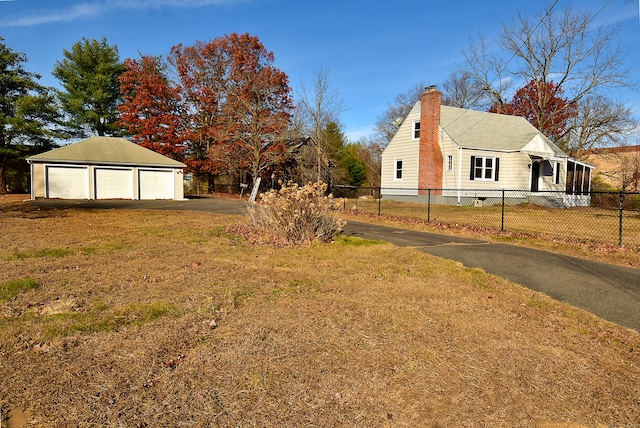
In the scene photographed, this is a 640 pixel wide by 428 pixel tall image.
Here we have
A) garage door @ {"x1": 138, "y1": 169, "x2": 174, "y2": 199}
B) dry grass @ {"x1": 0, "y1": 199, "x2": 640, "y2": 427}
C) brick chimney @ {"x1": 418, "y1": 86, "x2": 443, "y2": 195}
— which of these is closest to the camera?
dry grass @ {"x1": 0, "y1": 199, "x2": 640, "y2": 427}

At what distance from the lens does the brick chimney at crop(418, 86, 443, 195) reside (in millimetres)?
21578

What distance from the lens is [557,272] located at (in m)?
6.32

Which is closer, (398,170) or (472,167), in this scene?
(472,167)

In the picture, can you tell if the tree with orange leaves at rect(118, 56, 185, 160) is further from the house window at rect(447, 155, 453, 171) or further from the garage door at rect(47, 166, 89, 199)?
the house window at rect(447, 155, 453, 171)

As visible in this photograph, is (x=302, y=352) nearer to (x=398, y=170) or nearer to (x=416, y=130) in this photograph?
(x=416, y=130)

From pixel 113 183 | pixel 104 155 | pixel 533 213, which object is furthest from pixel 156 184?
pixel 533 213

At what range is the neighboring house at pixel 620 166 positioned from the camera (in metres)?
25.1

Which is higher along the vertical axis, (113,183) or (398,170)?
(398,170)

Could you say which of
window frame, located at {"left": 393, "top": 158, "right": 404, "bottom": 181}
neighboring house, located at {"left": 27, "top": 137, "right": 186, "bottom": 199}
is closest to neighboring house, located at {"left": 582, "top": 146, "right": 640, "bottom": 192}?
window frame, located at {"left": 393, "top": 158, "right": 404, "bottom": 181}

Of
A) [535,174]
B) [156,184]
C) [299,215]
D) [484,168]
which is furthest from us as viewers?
[156,184]

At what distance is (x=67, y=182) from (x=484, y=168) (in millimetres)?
25809

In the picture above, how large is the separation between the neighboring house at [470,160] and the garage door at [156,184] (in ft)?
52.9

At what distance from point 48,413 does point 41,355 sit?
976mm

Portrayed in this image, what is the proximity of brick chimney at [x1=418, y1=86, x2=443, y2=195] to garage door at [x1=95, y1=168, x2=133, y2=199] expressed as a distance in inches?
761
